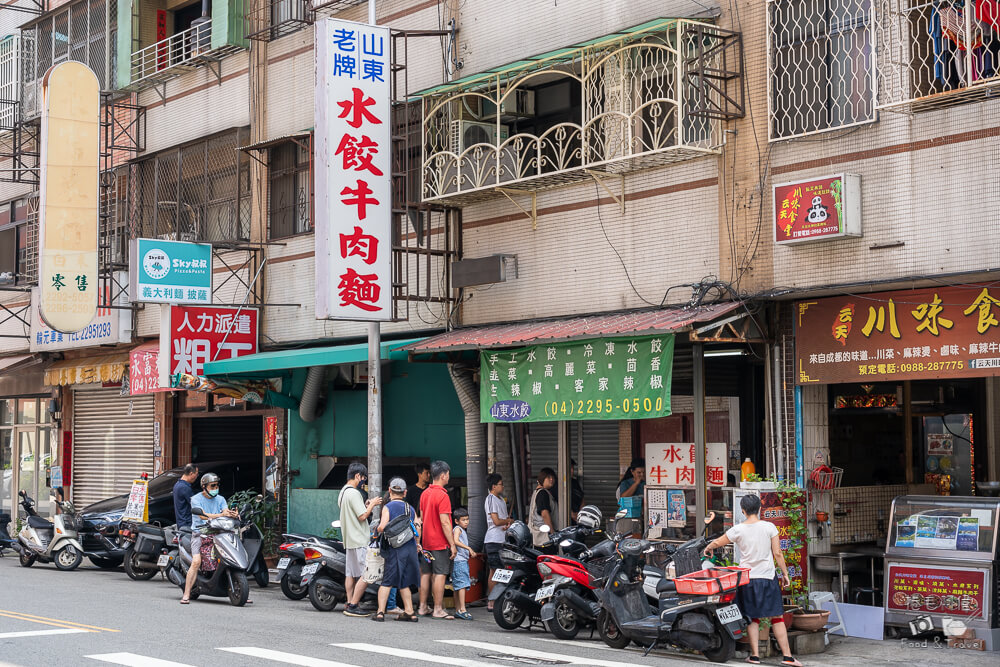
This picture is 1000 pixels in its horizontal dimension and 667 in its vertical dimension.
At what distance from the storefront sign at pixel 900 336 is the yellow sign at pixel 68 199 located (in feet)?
44.6

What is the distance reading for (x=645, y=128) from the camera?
15.3 metres

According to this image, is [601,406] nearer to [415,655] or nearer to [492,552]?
[492,552]

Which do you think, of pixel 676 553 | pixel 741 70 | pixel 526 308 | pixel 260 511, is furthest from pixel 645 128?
pixel 260 511

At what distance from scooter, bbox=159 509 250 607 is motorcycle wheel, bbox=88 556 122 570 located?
17.2 feet

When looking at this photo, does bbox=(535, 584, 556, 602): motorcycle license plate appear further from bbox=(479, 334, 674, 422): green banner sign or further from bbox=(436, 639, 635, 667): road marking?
bbox=(479, 334, 674, 422): green banner sign

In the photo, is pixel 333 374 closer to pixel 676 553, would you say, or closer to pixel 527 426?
pixel 527 426

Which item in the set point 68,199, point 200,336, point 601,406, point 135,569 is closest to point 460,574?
point 601,406

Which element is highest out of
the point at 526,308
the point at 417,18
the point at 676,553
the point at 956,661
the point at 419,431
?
the point at 417,18

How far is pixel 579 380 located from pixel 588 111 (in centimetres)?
→ 341

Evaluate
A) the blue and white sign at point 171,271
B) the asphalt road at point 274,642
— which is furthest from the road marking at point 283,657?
the blue and white sign at point 171,271

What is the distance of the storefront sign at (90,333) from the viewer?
24.0m

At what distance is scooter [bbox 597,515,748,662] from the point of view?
445 inches

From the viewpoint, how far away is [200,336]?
779 inches

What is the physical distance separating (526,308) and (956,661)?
287 inches
